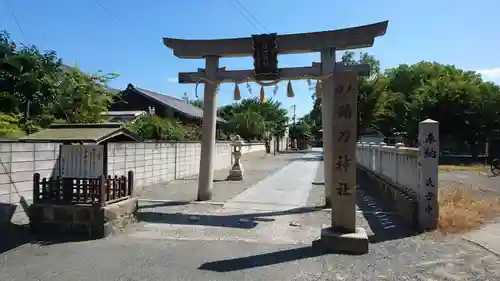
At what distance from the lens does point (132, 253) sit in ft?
20.5

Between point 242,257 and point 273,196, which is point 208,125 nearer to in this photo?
point 273,196

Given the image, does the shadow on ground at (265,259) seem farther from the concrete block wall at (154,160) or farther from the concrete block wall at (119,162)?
the concrete block wall at (154,160)

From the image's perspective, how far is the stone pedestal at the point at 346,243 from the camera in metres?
6.41

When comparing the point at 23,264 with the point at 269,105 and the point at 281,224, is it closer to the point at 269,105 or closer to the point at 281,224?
the point at 281,224

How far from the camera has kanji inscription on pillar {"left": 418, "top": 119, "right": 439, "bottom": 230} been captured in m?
7.83

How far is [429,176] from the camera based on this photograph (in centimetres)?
785

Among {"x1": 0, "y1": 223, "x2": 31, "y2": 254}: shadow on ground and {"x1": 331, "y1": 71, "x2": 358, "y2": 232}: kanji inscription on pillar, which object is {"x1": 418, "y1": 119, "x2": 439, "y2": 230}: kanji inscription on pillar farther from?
{"x1": 0, "y1": 223, "x2": 31, "y2": 254}: shadow on ground

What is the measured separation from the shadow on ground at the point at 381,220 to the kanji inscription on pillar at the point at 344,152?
2.88 ft

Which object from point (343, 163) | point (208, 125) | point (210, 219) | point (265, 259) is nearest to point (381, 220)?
point (343, 163)

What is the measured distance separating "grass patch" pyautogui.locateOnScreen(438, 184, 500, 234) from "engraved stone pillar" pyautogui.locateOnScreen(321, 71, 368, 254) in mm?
2304

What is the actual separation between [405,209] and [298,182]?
786 cm

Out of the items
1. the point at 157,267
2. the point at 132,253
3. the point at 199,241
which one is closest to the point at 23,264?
the point at 132,253

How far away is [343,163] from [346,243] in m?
1.29

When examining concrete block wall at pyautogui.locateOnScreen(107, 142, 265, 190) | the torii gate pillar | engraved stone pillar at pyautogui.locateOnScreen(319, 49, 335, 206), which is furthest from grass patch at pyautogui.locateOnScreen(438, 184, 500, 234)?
concrete block wall at pyautogui.locateOnScreen(107, 142, 265, 190)
